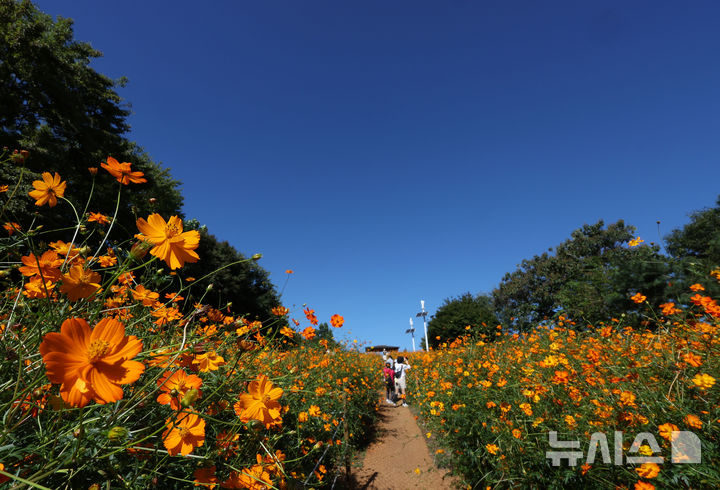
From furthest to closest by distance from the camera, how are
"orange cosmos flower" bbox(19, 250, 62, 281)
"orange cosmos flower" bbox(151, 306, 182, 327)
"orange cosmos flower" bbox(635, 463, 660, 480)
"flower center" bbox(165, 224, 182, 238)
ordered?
"orange cosmos flower" bbox(635, 463, 660, 480) → "orange cosmos flower" bbox(151, 306, 182, 327) → "flower center" bbox(165, 224, 182, 238) → "orange cosmos flower" bbox(19, 250, 62, 281)

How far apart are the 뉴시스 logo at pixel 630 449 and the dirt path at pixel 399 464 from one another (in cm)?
220

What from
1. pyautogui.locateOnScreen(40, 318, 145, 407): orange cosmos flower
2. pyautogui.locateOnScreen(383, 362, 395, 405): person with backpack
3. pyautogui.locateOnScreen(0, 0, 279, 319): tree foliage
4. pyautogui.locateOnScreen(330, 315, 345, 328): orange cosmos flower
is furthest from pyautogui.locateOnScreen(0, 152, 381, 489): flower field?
pyautogui.locateOnScreen(383, 362, 395, 405): person with backpack

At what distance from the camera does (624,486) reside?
1.71 m

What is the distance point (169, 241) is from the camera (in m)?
0.93

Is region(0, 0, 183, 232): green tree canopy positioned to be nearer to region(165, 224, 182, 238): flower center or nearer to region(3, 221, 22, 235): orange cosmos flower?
region(3, 221, 22, 235): orange cosmos flower

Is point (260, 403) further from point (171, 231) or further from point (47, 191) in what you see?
point (47, 191)

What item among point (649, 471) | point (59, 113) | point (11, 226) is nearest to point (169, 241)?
point (11, 226)

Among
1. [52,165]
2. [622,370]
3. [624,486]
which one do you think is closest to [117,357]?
[624,486]

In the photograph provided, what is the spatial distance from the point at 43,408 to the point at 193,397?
0.39 m

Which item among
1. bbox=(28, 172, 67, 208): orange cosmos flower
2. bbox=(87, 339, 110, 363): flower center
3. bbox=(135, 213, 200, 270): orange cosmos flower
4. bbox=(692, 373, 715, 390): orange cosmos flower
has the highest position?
bbox=(28, 172, 67, 208): orange cosmos flower

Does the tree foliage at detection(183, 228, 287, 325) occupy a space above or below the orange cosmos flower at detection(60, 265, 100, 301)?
above

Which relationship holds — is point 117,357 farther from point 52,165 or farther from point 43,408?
point 52,165

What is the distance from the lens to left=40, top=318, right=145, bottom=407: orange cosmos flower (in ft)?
1.83

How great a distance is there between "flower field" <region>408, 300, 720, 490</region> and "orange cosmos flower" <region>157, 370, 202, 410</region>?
2082 millimetres
